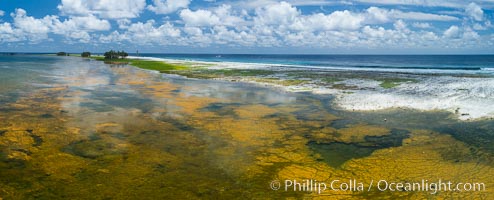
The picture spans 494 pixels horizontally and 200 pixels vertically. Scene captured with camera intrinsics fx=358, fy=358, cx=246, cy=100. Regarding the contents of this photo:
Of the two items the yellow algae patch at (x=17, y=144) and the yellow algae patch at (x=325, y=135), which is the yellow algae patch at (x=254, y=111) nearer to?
the yellow algae patch at (x=325, y=135)

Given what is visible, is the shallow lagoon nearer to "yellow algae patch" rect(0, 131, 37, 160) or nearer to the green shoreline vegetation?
"yellow algae patch" rect(0, 131, 37, 160)

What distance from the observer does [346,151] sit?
14.8 m

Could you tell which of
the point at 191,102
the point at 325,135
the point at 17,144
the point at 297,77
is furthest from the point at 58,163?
the point at 297,77

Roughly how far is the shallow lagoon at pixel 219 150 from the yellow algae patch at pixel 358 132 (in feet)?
0.17

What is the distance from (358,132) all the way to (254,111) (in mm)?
7726

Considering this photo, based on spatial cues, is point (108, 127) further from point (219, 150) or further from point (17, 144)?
point (219, 150)

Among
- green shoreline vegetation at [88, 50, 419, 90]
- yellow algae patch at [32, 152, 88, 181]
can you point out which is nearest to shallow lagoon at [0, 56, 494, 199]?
yellow algae patch at [32, 152, 88, 181]

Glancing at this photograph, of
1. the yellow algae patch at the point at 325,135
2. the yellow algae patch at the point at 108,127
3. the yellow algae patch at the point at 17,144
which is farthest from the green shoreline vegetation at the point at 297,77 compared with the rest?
Result: the yellow algae patch at the point at 17,144

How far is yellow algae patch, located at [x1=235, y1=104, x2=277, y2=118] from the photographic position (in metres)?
22.1

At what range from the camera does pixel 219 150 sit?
47.5ft

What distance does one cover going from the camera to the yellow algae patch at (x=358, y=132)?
1662 cm

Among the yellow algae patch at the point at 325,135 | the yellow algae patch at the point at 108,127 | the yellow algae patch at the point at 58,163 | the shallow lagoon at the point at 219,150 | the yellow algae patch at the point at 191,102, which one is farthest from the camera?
the yellow algae patch at the point at 191,102

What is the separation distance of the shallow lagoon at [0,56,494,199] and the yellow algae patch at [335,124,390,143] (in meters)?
0.05

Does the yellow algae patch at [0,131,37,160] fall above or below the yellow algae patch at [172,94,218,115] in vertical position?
below
